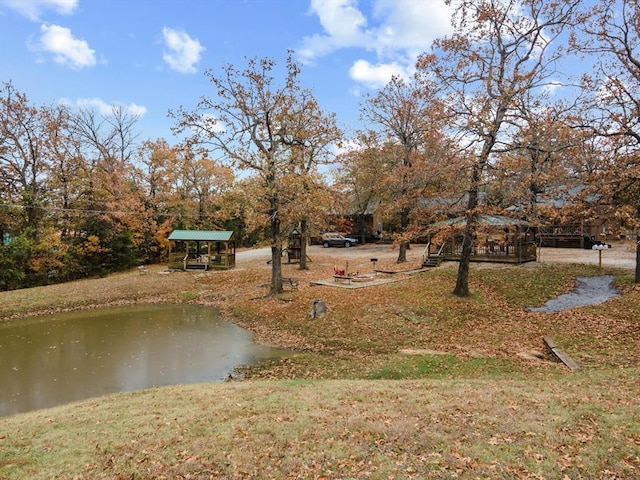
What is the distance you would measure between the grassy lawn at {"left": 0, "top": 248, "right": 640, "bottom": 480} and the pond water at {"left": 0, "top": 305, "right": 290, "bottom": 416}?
1.23m

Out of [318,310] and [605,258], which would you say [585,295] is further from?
[318,310]

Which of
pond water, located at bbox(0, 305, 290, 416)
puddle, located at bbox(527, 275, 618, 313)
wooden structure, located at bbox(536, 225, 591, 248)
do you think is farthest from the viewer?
wooden structure, located at bbox(536, 225, 591, 248)

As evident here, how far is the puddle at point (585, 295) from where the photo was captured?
14953 mm

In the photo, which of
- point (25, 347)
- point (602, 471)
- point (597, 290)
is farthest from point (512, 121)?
point (25, 347)

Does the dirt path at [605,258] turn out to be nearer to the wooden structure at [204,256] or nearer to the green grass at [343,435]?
the green grass at [343,435]

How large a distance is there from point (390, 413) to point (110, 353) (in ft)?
31.8

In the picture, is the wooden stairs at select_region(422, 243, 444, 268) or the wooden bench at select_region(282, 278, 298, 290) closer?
the wooden bench at select_region(282, 278, 298, 290)

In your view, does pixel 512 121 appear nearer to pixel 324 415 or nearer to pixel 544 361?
pixel 544 361

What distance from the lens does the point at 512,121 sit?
15258mm

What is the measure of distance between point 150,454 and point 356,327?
9333mm

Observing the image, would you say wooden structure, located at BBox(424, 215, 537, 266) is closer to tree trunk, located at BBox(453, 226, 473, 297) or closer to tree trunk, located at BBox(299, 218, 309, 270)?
tree trunk, located at BBox(453, 226, 473, 297)

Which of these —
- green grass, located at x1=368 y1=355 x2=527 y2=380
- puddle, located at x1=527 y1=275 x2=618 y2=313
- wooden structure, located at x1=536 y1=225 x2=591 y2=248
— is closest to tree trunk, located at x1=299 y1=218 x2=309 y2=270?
puddle, located at x1=527 y1=275 x2=618 y2=313

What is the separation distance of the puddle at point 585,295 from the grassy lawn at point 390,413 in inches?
33.0

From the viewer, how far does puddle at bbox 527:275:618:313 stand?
1495 cm
